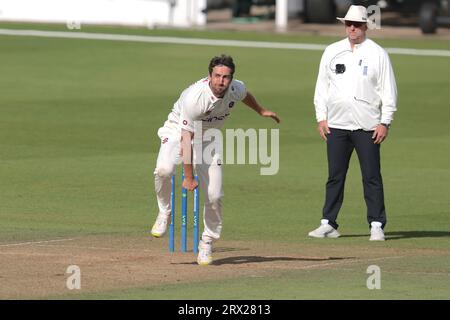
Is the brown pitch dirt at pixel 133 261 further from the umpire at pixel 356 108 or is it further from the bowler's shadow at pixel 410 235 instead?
the bowler's shadow at pixel 410 235

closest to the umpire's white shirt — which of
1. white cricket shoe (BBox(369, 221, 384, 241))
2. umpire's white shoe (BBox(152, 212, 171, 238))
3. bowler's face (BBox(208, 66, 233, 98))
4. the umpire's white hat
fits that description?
the umpire's white hat

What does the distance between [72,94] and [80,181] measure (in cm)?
1052

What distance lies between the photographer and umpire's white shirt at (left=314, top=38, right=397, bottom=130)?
45.9 ft

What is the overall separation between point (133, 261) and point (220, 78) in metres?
1.88

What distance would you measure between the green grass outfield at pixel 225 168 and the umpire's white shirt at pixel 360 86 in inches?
50.5

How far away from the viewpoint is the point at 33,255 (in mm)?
12555

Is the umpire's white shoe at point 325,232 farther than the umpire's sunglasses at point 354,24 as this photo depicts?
Yes

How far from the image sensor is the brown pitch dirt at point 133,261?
11.2 meters

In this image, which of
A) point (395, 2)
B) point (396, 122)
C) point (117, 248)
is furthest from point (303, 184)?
point (395, 2)

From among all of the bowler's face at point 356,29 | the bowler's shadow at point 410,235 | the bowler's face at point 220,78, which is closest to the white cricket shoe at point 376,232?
the bowler's shadow at point 410,235

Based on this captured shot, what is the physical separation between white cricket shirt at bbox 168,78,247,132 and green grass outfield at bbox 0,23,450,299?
1.52 m

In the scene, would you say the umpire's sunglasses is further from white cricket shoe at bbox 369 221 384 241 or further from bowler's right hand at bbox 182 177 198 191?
bowler's right hand at bbox 182 177 198 191

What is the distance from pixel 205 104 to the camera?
39.2ft
